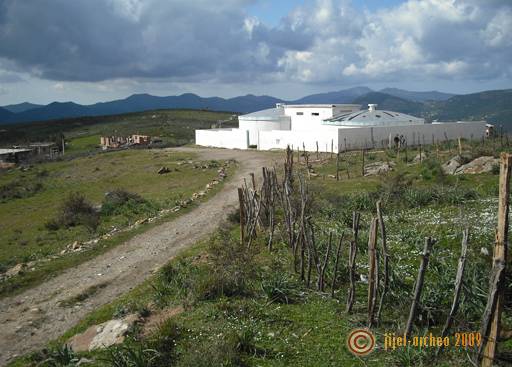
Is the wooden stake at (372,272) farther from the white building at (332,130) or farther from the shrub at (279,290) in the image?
the white building at (332,130)

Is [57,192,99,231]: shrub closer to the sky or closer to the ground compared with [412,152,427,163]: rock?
closer to the ground

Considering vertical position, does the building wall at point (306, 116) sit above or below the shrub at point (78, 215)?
above

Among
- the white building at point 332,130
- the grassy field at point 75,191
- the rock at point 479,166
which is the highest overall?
the white building at point 332,130

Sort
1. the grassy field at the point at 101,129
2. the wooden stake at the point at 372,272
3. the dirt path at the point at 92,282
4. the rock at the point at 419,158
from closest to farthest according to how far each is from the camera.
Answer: the wooden stake at the point at 372,272
the dirt path at the point at 92,282
the rock at the point at 419,158
the grassy field at the point at 101,129

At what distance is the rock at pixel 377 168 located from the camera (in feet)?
78.8

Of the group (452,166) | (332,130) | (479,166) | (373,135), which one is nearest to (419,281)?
(479,166)

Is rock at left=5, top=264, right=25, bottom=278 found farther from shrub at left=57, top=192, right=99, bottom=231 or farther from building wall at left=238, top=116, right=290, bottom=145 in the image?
building wall at left=238, top=116, right=290, bottom=145

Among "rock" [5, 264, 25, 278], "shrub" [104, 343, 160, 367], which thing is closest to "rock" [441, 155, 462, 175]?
"rock" [5, 264, 25, 278]

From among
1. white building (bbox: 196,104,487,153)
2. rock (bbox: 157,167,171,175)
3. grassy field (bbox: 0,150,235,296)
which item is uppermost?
white building (bbox: 196,104,487,153)

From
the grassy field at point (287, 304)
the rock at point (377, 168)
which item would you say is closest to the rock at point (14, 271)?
the grassy field at point (287, 304)

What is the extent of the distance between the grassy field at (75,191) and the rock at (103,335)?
4.57 m

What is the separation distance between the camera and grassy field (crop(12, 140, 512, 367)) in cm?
660

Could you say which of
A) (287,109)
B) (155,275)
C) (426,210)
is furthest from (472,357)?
(287,109)

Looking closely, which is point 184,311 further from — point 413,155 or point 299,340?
point 413,155
